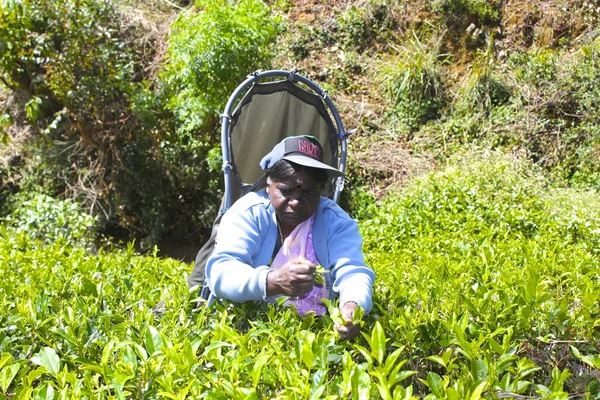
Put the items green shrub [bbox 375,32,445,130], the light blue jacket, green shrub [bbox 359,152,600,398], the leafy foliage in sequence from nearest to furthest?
1. green shrub [bbox 359,152,600,398]
2. the light blue jacket
3. the leafy foliage
4. green shrub [bbox 375,32,445,130]

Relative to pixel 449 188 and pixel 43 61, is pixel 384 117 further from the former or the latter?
pixel 43 61

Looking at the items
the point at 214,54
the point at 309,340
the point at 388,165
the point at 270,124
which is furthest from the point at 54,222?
the point at 309,340

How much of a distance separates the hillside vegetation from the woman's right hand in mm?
107

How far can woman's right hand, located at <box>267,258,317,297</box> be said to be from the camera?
230 cm

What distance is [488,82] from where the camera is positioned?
358 inches

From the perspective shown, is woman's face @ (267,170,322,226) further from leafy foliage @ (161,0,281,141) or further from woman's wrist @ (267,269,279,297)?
leafy foliage @ (161,0,281,141)

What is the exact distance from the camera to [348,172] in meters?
9.13

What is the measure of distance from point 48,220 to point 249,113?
5.17m

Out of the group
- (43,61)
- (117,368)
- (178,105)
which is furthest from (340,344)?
(43,61)

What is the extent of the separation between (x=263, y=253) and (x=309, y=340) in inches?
35.1

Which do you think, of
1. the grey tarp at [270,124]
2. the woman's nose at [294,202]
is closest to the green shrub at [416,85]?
the grey tarp at [270,124]

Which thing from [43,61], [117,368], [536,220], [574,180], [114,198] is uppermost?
[117,368]

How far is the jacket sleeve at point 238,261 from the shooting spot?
2.49m

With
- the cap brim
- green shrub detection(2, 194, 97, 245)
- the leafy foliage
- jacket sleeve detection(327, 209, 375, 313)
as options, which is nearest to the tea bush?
jacket sleeve detection(327, 209, 375, 313)
